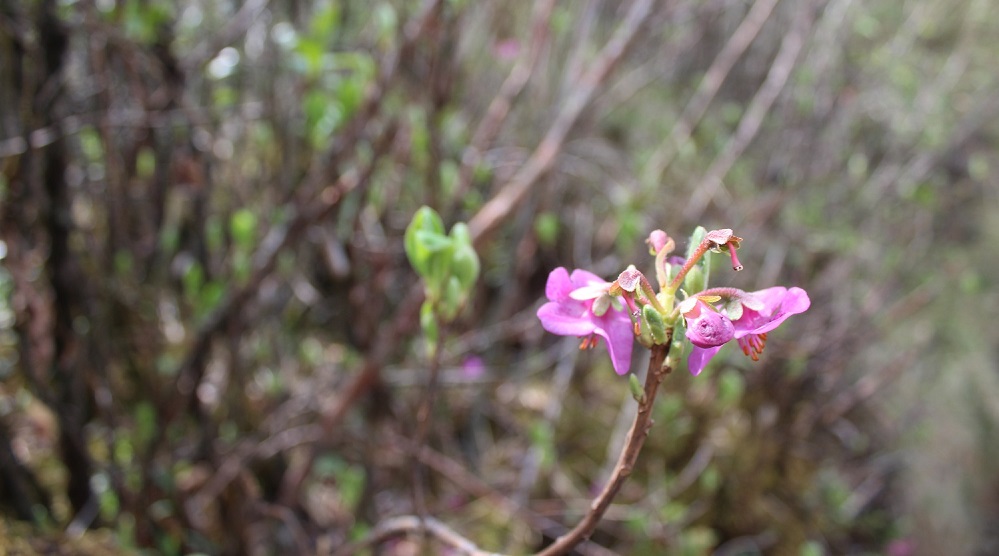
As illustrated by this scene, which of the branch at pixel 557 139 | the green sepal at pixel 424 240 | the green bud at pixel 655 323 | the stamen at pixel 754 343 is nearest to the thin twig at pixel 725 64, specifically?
the branch at pixel 557 139

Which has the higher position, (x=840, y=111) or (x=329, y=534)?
(x=840, y=111)

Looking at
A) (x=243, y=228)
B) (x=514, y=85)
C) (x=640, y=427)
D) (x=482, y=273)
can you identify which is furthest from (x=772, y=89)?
(x=640, y=427)

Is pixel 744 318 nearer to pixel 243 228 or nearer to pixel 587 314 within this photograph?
pixel 587 314

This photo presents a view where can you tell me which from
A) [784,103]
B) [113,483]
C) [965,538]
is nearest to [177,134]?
[113,483]

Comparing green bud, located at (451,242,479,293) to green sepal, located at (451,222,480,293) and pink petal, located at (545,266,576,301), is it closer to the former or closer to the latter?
green sepal, located at (451,222,480,293)

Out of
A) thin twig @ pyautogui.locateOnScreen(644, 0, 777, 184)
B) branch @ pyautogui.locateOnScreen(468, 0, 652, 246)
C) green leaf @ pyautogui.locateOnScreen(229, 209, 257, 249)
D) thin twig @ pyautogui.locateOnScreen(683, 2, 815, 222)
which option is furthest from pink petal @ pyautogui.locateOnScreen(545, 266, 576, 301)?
thin twig @ pyautogui.locateOnScreen(683, 2, 815, 222)

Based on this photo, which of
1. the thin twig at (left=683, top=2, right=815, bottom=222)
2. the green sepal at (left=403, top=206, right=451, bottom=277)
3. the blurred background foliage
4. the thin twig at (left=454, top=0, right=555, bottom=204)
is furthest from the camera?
the thin twig at (left=683, top=2, right=815, bottom=222)

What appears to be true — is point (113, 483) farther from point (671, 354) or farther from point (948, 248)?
point (948, 248)
